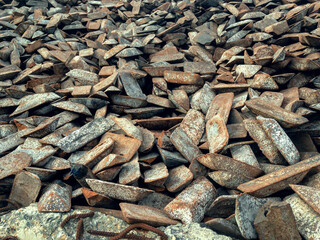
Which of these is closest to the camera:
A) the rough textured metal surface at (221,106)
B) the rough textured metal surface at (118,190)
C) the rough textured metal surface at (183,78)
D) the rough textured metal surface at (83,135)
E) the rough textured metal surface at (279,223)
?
the rough textured metal surface at (279,223)

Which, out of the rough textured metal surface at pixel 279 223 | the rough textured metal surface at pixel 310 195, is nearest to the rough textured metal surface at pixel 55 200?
the rough textured metal surface at pixel 279 223

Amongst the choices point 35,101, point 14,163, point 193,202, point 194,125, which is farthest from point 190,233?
point 35,101

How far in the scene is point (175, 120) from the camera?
327cm

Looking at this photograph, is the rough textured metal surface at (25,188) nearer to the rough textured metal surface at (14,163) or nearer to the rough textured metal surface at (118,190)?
the rough textured metal surface at (14,163)

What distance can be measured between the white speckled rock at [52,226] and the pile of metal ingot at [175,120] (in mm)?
90

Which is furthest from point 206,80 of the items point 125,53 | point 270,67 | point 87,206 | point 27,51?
point 27,51

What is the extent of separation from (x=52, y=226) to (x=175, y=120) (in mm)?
1859

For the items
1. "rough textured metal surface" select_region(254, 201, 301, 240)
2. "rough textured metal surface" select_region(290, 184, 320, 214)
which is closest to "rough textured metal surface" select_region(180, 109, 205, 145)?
"rough textured metal surface" select_region(290, 184, 320, 214)

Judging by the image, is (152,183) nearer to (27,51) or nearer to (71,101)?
(71,101)

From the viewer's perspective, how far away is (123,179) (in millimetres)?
2410

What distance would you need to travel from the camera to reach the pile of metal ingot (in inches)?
85.7

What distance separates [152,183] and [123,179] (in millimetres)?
295

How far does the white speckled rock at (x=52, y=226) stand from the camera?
203 centimetres

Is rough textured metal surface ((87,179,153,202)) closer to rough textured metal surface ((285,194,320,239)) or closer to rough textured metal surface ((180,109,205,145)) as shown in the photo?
rough textured metal surface ((180,109,205,145))
